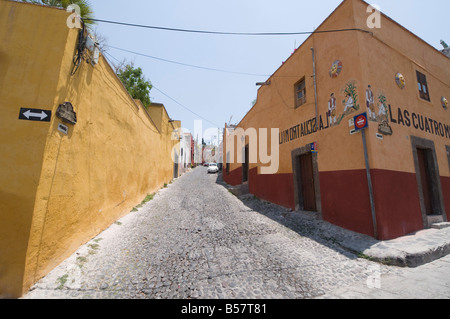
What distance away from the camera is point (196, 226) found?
5461 mm

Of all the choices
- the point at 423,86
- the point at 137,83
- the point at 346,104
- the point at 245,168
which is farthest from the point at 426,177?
the point at 137,83

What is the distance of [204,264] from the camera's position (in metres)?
3.45

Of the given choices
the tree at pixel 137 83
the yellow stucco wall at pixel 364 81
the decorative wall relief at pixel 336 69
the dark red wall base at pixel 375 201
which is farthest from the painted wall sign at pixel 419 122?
the tree at pixel 137 83

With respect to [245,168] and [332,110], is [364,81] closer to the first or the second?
[332,110]

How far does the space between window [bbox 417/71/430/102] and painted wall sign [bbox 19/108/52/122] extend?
407 inches

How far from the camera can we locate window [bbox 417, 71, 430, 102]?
21.3 feet

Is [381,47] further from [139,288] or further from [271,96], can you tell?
[139,288]

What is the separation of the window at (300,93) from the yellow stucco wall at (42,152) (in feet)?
21.9

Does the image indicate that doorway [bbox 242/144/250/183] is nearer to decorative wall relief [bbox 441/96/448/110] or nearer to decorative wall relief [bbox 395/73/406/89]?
decorative wall relief [bbox 395/73/406/89]

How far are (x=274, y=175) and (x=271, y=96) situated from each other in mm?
4002

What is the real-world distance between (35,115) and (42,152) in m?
0.61

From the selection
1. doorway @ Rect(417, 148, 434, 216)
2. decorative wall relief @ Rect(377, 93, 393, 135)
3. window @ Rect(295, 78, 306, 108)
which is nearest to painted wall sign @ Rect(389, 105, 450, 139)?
decorative wall relief @ Rect(377, 93, 393, 135)

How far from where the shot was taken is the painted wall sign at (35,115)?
2896 mm
